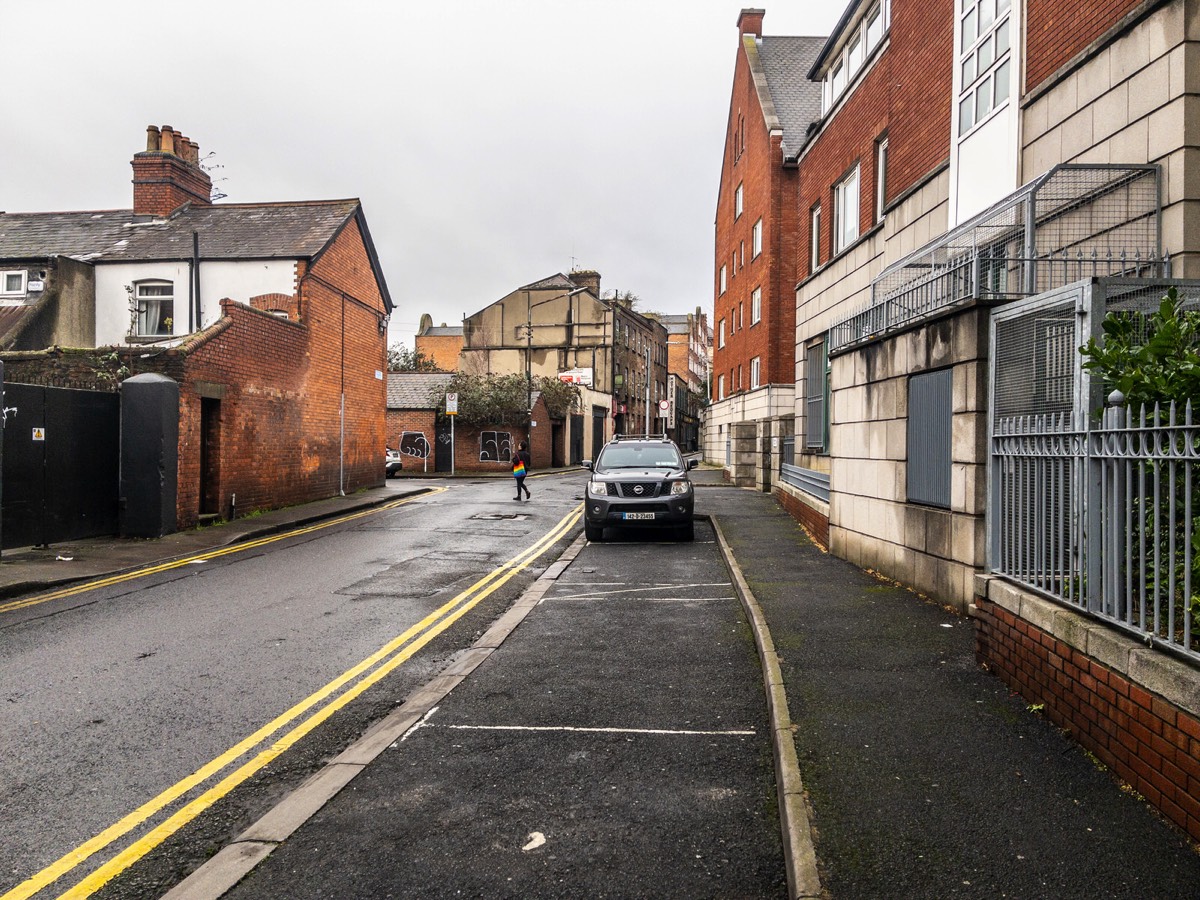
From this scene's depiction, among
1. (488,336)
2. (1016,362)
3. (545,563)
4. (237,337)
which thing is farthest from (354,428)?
(488,336)

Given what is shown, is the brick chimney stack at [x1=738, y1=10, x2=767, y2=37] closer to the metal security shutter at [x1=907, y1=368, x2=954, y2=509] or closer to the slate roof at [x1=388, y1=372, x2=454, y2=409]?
the slate roof at [x1=388, y1=372, x2=454, y2=409]

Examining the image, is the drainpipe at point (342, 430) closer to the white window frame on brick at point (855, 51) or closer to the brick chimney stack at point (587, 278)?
the white window frame on brick at point (855, 51)

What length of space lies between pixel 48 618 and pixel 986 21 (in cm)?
1270

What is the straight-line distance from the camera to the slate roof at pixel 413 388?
4122 centimetres

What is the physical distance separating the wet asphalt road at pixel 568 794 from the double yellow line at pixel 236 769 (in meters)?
0.64

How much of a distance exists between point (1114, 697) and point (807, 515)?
1070cm

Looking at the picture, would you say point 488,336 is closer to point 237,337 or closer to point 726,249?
point 726,249

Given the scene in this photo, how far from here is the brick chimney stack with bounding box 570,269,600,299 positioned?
59.7 meters

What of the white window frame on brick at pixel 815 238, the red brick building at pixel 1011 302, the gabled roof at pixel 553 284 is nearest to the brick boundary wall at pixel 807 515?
the red brick building at pixel 1011 302

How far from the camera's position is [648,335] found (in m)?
69.5

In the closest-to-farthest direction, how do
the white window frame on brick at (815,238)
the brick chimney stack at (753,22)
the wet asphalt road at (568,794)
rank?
1. the wet asphalt road at (568,794)
2. the white window frame on brick at (815,238)
3. the brick chimney stack at (753,22)

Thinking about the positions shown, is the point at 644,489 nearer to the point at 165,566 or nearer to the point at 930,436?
the point at 930,436

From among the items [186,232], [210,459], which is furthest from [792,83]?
[210,459]

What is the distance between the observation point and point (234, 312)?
17312mm
